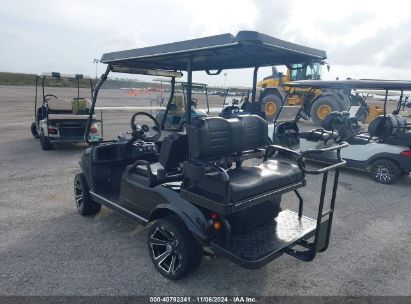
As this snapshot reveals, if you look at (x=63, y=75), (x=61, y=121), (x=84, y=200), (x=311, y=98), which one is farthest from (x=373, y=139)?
(x=311, y=98)

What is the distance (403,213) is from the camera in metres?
4.63

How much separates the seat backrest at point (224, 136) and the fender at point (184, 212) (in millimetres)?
438

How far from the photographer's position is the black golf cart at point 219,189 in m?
2.57

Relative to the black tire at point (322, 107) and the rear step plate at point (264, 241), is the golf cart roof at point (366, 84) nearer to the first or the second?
the rear step plate at point (264, 241)

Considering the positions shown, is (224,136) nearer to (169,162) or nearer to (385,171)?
(169,162)

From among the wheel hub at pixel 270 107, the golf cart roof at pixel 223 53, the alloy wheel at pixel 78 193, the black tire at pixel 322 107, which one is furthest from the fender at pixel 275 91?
the alloy wheel at pixel 78 193

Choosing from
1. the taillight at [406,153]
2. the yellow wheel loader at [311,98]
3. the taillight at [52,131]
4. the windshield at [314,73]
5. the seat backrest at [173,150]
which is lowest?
the taillight at [52,131]

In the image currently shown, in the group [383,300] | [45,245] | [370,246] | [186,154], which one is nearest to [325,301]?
[383,300]

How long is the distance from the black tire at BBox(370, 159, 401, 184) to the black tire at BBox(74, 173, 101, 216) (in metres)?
5.09

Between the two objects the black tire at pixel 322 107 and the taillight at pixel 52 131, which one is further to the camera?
the black tire at pixel 322 107

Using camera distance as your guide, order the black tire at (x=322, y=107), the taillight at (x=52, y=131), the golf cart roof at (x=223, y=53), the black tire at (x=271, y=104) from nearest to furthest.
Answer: the golf cart roof at (x=223, y=53) → the taillight at (x=52, y=131) → the black tire at (x=322, y=107) → the black tire at (x=271, y=104)

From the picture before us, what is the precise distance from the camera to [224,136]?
3.04 metres

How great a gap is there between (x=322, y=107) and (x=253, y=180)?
38.6ft

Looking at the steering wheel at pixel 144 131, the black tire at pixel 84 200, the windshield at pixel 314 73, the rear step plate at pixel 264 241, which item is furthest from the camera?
the windshield at pixel 314 73
